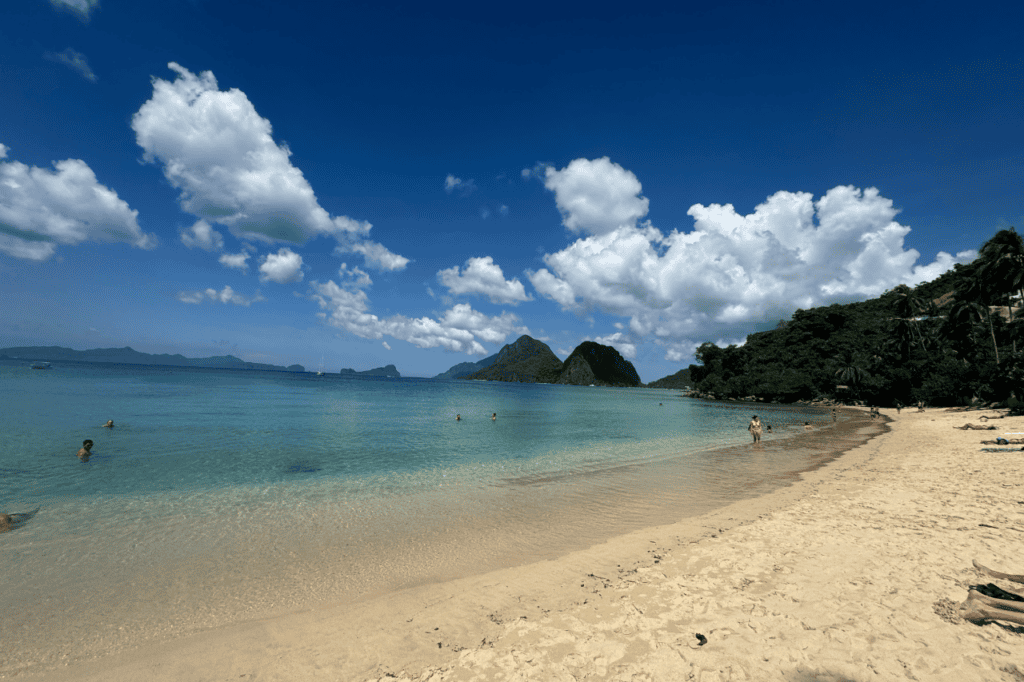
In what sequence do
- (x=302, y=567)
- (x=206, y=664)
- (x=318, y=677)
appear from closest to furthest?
1. (x=318, y=677)
2. (x=206, y=664)
3. (x=302, y=567)

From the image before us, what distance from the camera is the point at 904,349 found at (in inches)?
2640

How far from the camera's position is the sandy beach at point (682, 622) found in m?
4.67

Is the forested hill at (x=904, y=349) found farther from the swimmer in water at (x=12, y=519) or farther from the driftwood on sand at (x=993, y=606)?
the swimmer in water at (x=12, y=519)

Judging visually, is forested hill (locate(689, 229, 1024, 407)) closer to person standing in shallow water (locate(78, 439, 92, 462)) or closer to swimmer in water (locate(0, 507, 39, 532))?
swimmer in water (locate(0, 507, 39, 532))

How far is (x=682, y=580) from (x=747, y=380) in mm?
107405

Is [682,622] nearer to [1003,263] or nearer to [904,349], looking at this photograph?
[1003,263]

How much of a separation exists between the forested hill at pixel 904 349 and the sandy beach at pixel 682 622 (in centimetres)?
4259

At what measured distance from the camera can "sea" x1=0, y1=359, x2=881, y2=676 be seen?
272 inches

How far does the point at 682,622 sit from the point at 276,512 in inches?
445

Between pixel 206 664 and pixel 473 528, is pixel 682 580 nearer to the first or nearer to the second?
pixel 473 528

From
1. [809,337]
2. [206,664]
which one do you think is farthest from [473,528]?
[809,337]

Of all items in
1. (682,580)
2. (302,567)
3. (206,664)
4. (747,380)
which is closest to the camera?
(206,664)

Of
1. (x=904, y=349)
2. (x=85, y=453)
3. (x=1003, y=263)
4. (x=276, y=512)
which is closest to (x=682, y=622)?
(x=276, y=512)

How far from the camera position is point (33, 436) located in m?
22.1
